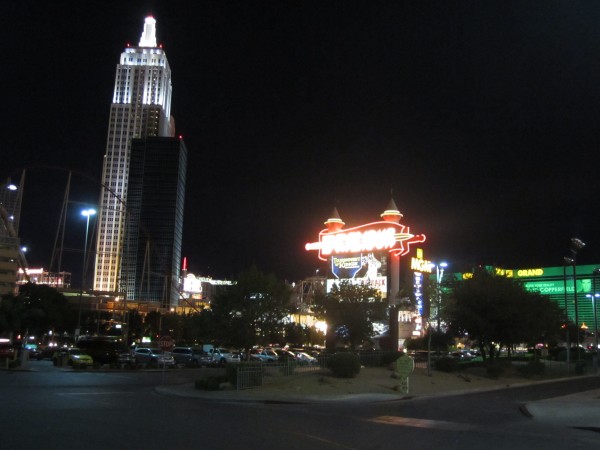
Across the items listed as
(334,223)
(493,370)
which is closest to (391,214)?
(334,223)

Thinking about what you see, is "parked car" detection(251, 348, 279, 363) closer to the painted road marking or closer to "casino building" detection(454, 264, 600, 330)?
the painted road marking

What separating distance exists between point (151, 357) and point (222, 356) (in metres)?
7.18

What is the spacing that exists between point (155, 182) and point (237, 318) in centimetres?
15247

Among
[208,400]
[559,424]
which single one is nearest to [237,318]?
[208,400]

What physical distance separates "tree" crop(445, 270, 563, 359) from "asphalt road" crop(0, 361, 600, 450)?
17721 mm

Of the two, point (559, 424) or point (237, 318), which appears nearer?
point (559, 424)

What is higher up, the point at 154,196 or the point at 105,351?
the point at 154,196

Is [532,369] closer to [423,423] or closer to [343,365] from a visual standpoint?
[343,365]

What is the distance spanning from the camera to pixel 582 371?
45.7m

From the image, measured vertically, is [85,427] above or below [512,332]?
below

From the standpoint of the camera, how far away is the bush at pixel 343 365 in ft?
89.7

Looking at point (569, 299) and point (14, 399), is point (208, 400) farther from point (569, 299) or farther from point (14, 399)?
point (569, 299)

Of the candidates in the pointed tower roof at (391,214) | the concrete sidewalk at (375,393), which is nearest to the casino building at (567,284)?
the pointed tower roof at (391,214)

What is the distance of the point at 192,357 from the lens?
48844 mm
